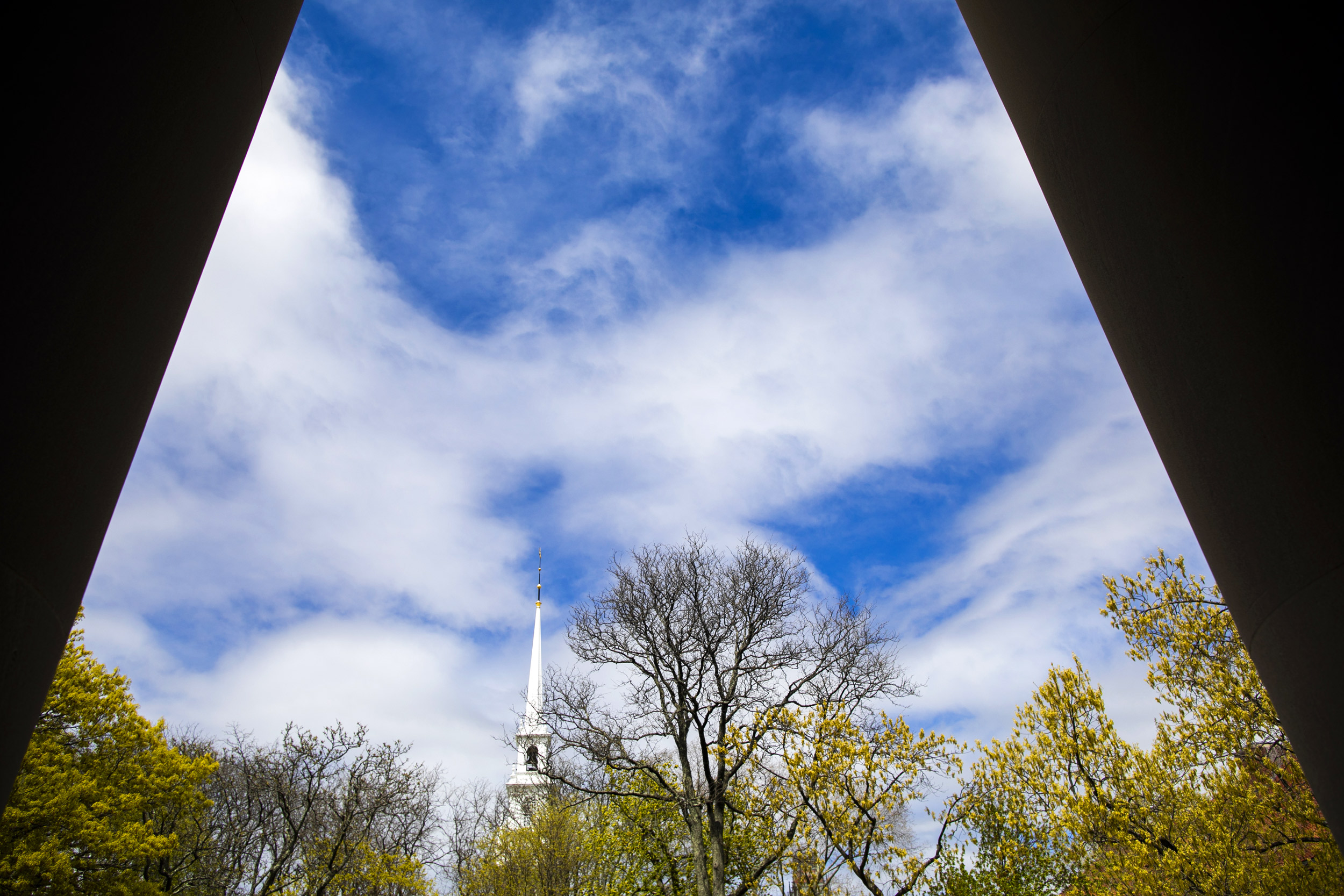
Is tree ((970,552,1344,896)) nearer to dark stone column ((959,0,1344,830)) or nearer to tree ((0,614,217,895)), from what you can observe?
dark stone column ((959,0,1344,830))

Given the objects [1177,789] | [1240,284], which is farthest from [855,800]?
[1240,284]

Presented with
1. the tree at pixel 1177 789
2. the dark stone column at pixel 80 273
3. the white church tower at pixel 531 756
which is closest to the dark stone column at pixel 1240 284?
the dark stone column at pixel 80 273

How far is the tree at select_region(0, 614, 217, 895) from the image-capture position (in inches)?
679

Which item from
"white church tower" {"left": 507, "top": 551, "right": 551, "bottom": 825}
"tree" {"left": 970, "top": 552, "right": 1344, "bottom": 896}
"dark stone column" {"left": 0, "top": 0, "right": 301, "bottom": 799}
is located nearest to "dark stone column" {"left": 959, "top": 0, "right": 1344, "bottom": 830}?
"dark stone column" {"left": 0, "top": 0, "right": 301, "bottom": 799}

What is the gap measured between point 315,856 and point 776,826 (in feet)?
51.3

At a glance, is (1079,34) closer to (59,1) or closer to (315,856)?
(59,1)

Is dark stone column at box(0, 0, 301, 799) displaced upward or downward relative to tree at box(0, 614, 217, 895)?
downward

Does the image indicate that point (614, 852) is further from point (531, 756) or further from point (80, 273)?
point (80, 273)

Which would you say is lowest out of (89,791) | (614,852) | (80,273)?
(80,273)

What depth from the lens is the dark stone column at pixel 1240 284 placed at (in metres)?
2.66

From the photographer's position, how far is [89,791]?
18484 millimetres

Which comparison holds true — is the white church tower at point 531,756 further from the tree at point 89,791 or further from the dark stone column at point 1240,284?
the dark stone column at point 1240,284

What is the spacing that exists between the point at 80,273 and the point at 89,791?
21943mm

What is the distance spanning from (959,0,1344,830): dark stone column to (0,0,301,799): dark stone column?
13.1 ft
